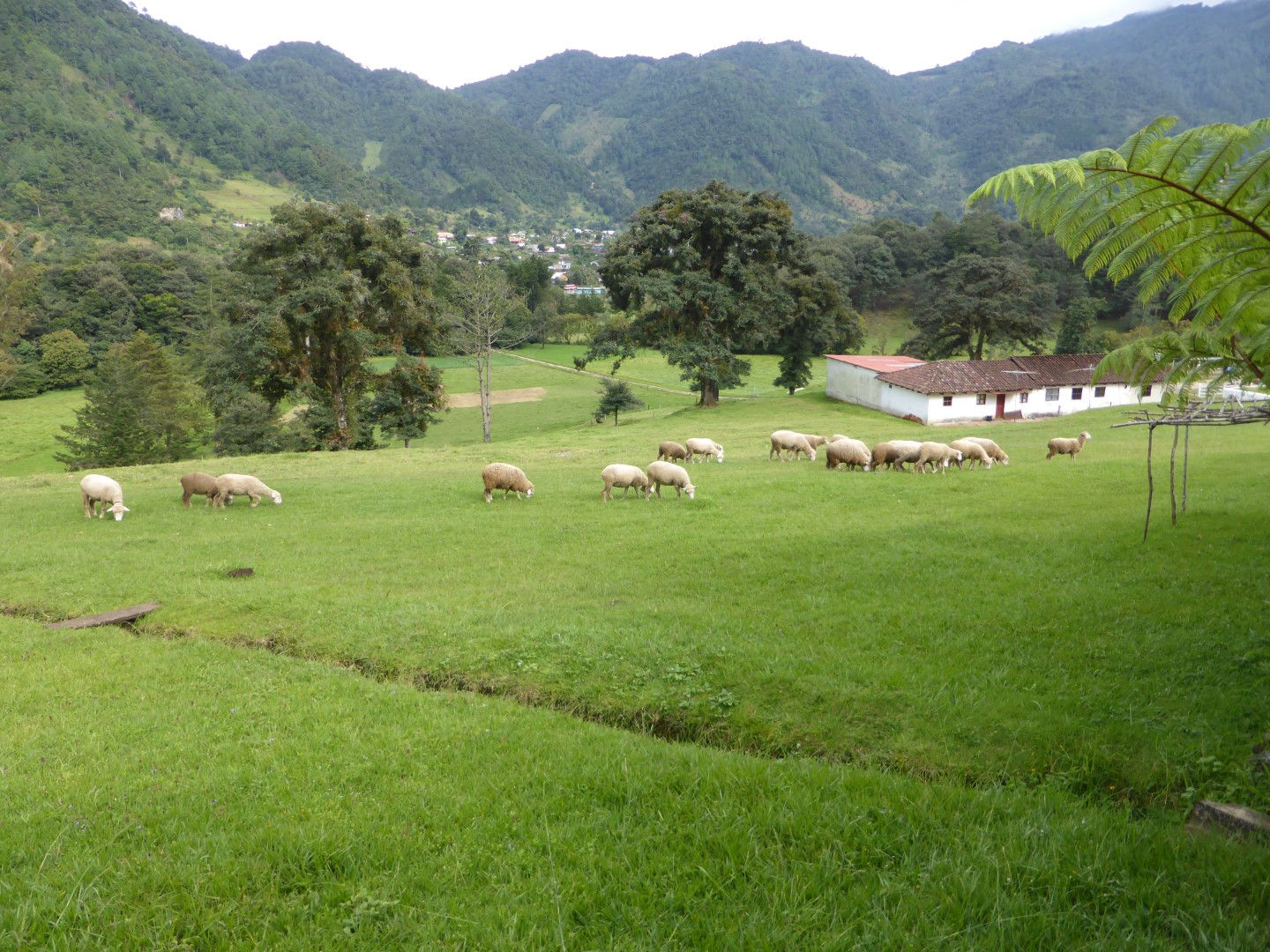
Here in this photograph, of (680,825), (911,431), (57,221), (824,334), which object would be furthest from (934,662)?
(57,221)

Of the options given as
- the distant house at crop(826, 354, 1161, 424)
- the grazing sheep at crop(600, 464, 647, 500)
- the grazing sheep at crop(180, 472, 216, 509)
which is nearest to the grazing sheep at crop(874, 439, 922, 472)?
the grazing sheep at crop(600, 464, 647, 500)

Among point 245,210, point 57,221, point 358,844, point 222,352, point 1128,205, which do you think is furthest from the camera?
point 245,210

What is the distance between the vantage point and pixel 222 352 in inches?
1485

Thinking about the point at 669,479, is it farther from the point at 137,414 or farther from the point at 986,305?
the point at 986,305

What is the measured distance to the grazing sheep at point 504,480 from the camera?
72.8 ft

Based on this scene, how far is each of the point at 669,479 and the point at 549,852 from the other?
53.1 ft

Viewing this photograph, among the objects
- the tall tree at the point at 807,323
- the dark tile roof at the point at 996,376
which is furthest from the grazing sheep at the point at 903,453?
the tall tree at the point at 807,323

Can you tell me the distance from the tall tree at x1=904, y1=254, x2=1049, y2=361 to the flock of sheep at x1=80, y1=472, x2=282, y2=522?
186ft

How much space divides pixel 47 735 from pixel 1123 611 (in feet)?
42.6

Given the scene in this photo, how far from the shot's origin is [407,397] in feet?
142

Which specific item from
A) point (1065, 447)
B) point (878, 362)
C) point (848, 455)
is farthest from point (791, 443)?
point (878, 362)

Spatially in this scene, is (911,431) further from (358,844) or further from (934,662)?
(358,844)

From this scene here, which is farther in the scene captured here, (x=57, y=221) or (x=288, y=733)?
(x=57, y=221)

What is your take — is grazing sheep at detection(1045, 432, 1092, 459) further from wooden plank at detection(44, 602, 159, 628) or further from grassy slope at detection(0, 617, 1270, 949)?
wooden plank at detection(44, 602, 159, 628)
